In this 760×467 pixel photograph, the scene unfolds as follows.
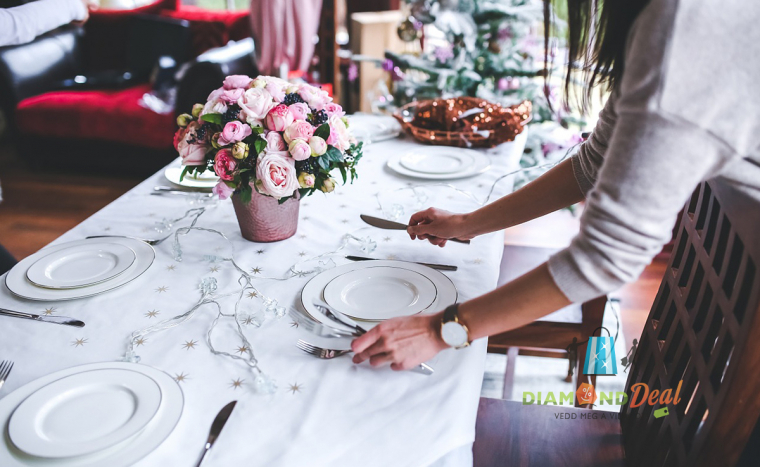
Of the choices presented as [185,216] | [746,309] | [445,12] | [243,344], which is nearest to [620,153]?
[746,309]

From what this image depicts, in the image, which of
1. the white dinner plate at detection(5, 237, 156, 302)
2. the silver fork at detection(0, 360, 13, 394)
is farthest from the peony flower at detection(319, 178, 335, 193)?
the silver fork at detection(0, 360, 13, 394)

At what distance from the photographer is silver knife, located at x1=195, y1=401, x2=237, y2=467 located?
62 cm

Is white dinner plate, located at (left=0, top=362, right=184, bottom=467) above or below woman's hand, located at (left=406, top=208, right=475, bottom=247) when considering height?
below

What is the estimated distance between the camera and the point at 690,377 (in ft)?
2.72

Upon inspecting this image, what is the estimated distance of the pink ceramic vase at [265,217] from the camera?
1045 millimetres

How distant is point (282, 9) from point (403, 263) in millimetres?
2632

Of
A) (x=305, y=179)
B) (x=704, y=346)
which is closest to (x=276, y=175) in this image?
(x=305, y=179)

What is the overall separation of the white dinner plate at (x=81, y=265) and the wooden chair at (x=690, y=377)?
740 mm

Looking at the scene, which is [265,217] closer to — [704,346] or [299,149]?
[299,149]

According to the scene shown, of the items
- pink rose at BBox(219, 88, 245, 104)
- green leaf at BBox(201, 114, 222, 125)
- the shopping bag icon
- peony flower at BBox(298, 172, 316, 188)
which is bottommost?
the shopping bag icon

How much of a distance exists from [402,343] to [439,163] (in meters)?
0.82

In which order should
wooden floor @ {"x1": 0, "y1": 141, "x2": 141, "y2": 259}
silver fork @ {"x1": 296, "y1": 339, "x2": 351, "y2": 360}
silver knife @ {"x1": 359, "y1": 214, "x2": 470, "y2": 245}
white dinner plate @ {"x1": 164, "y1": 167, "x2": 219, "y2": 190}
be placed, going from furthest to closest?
wooden floor @ {"x1": 0, "y1": 141, "x2": 141, "y2": 259}, white dinner plate @ {"x1": 164, "y1": 167, "x2": 219, "y2": 190}, silver knife @ {"x1": 359, "y1": 214, "x2": 470, "y2": 245}, silver fork @ {"x1": 296, "y1": 339, "x2": 351, "y2": 360}

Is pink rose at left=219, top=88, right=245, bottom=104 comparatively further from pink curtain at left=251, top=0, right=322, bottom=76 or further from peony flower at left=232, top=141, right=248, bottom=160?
pink curtain at left=251, top=0, right=322, bottom=76

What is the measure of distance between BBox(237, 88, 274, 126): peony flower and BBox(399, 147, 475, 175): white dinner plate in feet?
1.72
